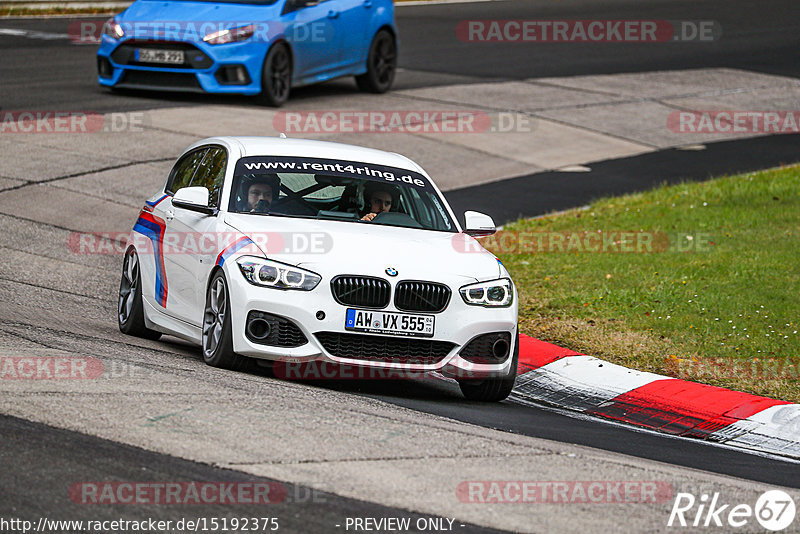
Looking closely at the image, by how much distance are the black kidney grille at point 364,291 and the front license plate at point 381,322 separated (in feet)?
0.18

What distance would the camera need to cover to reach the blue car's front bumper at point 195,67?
1806 cm

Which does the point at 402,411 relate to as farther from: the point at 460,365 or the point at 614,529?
the point at 614,529

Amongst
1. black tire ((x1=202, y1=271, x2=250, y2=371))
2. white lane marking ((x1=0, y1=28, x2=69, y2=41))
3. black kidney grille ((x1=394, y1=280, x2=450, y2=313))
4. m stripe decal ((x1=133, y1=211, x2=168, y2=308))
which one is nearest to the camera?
black kidney grille ((x1=394, y1=280, x2=450, y2=313))

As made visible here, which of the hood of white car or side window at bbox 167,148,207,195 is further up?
side window at bbox 167,148,207,195

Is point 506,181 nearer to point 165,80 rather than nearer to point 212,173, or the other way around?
point 165,80

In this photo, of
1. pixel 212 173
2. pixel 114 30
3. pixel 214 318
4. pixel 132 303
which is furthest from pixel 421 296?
pixel 114 30

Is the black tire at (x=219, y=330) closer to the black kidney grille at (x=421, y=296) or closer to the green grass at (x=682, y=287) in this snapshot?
the black kidney grille at (x=421, y=296)

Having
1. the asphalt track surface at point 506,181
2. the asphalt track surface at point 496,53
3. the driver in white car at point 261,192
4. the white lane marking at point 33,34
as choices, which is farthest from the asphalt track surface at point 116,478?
the white lane marking at point 33,34

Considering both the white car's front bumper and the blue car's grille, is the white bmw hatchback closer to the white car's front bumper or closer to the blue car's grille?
the white car's front bumper

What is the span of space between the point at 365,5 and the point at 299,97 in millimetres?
1783

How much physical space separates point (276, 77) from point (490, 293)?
447 inches

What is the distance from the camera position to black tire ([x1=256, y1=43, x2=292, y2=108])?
731 inches

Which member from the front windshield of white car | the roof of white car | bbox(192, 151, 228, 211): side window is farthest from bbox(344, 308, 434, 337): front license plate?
the roof of white car

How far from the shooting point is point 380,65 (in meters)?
21.4
